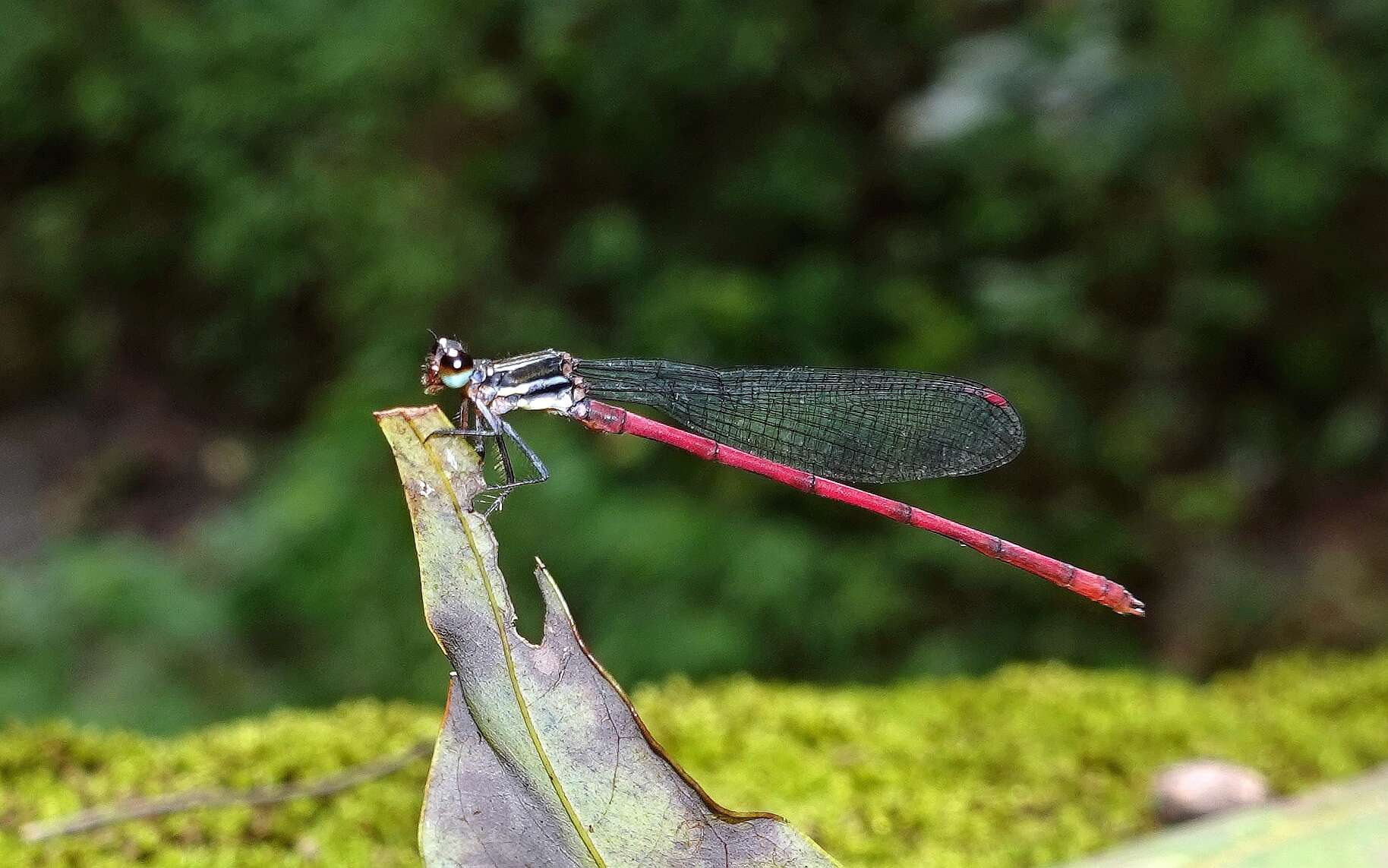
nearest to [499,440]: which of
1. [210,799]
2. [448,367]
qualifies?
[448,367]

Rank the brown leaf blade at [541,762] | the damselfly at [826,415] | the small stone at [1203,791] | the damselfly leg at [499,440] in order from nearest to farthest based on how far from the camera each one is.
Answer: 1. the brown leaf blade at [541,762]
2. the small stone at [1203,791]
3. the damselfly leg at [499,440]
4. the damselfly at [826,415]

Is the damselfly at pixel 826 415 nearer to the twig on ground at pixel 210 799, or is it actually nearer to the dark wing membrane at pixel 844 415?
the dark wing membrane at pixel 844 415

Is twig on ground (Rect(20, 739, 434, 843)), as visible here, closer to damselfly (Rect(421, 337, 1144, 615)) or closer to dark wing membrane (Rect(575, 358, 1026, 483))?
damselfly (Rect(421, 337, 1144, 615))

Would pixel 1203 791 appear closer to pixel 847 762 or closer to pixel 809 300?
pixel 847 762

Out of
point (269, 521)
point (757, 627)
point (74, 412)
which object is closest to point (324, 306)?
point (269, 521)

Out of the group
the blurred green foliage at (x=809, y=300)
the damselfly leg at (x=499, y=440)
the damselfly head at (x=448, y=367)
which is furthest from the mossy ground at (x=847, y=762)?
the blurred green foliage at (x=809, y=300)

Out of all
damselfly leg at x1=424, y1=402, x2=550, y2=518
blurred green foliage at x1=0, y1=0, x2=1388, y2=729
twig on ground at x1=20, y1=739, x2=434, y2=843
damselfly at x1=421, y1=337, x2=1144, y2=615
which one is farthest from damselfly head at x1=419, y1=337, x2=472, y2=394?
blurred green foliage at x1=0, y1=0, x2=1388, y2=729
